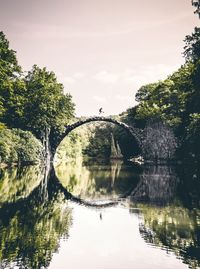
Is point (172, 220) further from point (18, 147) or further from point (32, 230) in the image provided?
point (18, 147)

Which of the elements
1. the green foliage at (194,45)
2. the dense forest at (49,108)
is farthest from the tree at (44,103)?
the green foliage at (194,45)

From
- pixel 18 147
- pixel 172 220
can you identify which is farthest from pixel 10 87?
pixel 172 220

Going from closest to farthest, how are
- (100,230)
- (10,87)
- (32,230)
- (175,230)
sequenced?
(32,230)
(175,230)
(100,230)
(10,87)

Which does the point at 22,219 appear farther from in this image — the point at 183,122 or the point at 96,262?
the point at 183,122

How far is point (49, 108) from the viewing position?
2184 inches

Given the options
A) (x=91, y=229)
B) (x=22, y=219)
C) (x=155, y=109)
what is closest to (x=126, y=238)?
(x=91, y=229)

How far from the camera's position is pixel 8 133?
4534 cm

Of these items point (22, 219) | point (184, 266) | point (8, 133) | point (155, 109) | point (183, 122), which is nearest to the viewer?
point (184, 266)

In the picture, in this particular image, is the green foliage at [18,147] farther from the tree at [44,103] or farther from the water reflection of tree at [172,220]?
the water reflection of tree at [172,220]

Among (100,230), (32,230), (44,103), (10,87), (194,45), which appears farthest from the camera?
(44,103)

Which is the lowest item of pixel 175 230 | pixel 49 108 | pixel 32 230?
pixel 32 230

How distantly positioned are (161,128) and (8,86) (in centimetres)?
2808

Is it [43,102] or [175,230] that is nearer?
[175,230]

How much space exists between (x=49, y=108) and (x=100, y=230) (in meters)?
44.4
